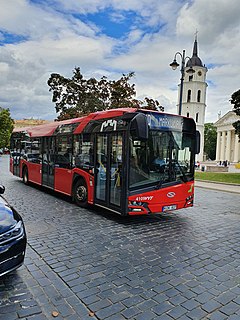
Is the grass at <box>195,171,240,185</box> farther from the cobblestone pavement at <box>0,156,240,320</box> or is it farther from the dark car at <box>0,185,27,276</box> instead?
the dark car at <box>0,185,27,276</box>

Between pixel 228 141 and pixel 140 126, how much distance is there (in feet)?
273

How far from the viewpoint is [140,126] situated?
5.93m

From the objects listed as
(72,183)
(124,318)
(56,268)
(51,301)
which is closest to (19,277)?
(56,268)

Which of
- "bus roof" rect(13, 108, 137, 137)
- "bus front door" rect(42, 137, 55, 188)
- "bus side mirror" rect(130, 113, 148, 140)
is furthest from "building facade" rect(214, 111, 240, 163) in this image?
"bus side mirror" rect(130, 113, 148, 140)

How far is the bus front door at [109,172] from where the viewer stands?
22.2 feet

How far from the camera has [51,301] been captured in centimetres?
333

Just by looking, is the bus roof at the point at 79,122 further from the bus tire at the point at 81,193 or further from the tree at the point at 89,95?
the tree at the point at 89,95

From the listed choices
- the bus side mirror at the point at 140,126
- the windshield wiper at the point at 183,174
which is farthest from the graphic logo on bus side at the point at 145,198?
the bus side mirror at the point at 140,126

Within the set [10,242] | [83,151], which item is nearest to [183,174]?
[83,151]

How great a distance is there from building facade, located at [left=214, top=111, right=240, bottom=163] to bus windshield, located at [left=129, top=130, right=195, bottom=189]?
7665cm

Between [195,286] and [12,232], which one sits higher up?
[12,232]

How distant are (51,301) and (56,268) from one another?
2.96ft

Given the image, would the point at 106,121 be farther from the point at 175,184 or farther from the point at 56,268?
the point at 56,268

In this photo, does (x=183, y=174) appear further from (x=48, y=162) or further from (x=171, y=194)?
(x=48, y=162)
